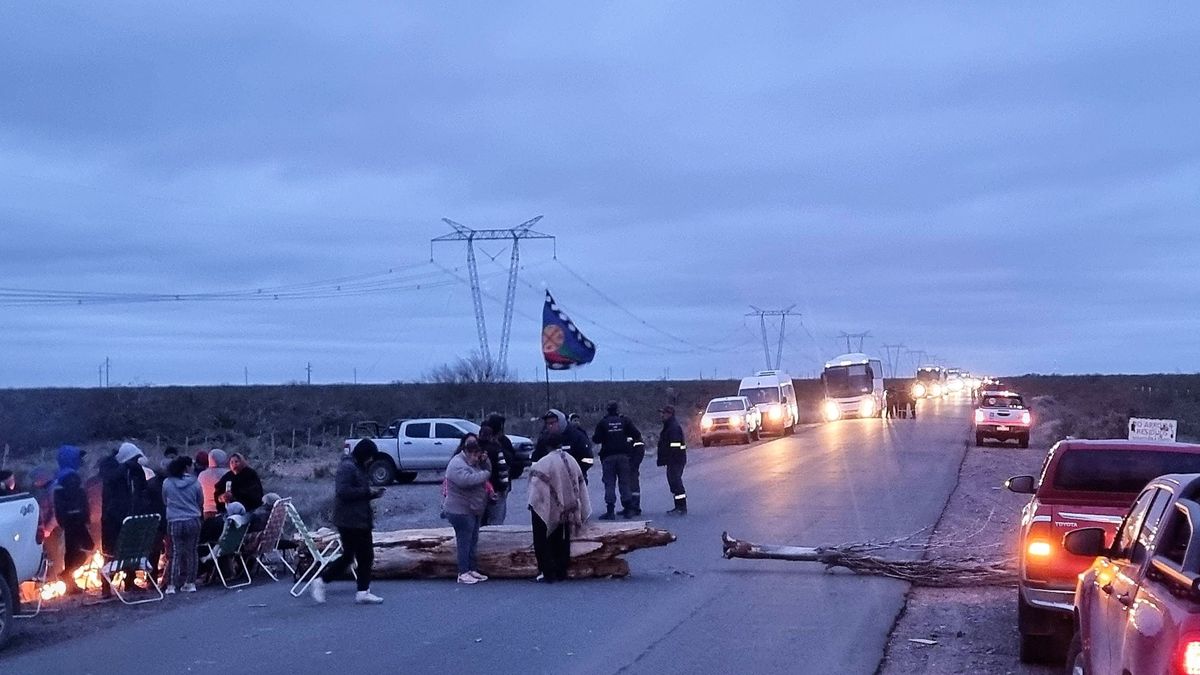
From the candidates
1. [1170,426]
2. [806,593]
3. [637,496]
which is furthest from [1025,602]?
[1170,426]

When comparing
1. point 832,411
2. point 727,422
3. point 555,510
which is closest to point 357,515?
point 555,510

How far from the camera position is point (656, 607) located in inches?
494

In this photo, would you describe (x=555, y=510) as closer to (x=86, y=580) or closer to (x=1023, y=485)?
(x=1023, y=485)

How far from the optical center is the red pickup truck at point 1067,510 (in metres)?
9.53

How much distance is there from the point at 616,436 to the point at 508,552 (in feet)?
21.2

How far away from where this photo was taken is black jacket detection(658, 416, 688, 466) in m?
21.6

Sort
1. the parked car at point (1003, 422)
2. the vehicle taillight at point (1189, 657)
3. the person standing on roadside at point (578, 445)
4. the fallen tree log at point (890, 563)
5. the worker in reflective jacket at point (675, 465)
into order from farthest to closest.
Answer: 1. the parked car at point (1003, 422)
2. the worker in reflective jacket at point (675, 465)
3. the person standing on roadside at point (578, 445)
4. the fallen tree log at point (890, 563)
5. the vehicle taillight at point (1189, 657)

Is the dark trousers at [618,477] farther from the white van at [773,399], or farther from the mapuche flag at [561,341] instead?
the white van at [773,399]

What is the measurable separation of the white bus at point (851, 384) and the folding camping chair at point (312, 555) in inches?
2115

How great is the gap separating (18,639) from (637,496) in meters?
11.1

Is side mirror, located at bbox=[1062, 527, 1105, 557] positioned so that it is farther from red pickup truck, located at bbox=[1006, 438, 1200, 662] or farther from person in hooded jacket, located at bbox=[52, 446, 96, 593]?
person in hooded jacket, located at bbox=[52, 446, 96, 593]

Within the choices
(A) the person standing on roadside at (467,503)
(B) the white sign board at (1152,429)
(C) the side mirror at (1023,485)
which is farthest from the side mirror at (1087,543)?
(B) the white sign board at (1152,429)

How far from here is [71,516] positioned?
47.0 feet

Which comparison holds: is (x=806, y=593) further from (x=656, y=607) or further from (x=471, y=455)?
(x=471, y=455)
